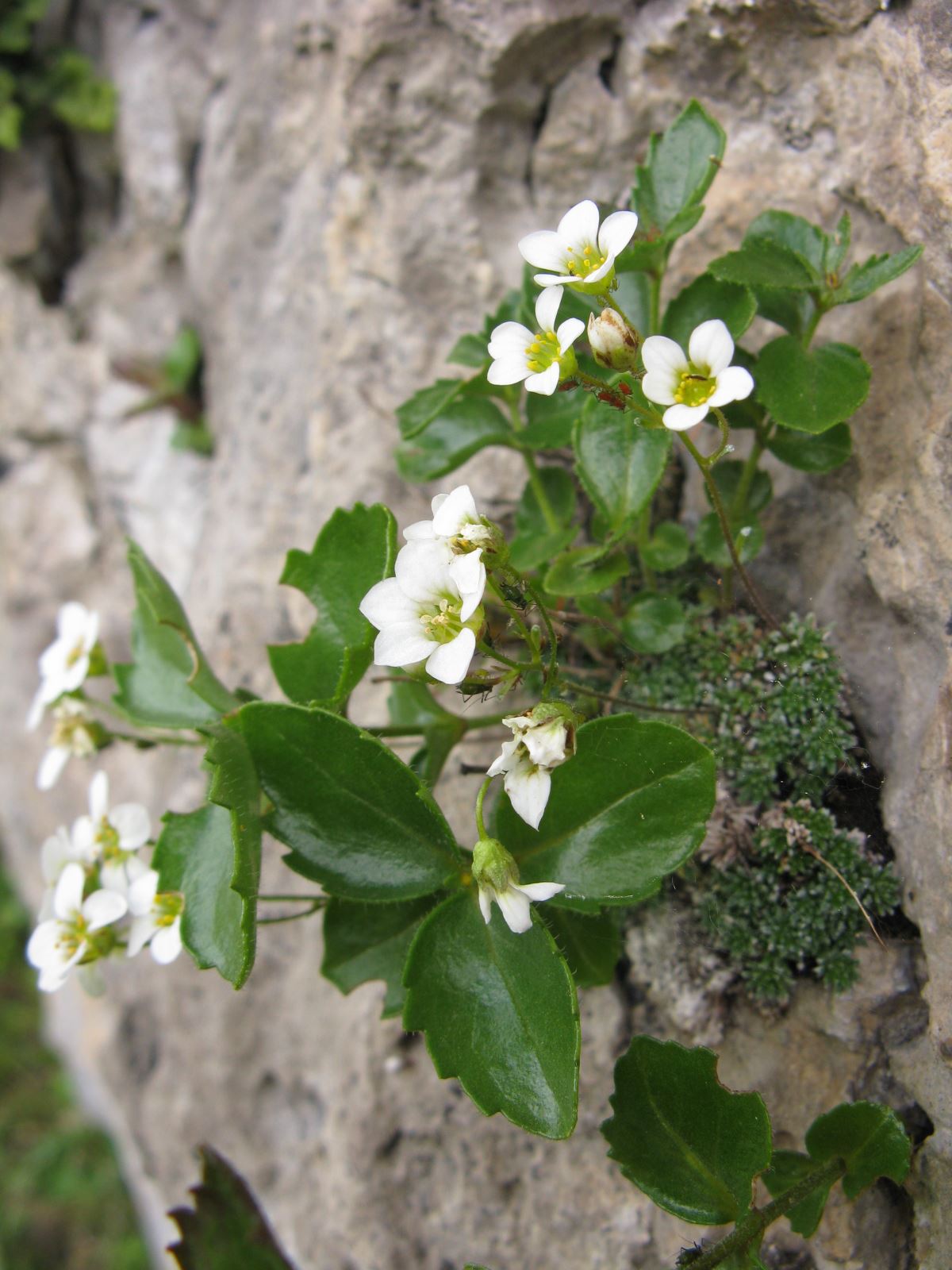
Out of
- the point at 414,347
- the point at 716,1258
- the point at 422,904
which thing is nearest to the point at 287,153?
the point at 414,347

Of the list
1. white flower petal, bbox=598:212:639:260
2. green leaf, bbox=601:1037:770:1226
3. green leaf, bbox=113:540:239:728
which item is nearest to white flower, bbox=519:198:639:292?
white flower petal, bbox=598:212:639:260

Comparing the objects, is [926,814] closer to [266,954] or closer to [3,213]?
[266,954]

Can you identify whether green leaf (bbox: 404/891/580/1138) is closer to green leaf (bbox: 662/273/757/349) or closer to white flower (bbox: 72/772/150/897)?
white flower (bbox: 72/772/150/897)

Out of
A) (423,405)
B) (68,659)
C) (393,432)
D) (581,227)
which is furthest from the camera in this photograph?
(393,432)

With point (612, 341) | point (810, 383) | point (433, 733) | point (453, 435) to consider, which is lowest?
point (433, 733)

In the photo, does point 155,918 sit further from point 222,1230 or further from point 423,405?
point 423,405

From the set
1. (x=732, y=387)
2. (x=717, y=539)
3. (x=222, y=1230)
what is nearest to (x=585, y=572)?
(x=717, y=539)
